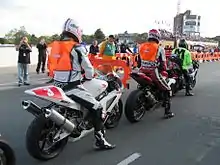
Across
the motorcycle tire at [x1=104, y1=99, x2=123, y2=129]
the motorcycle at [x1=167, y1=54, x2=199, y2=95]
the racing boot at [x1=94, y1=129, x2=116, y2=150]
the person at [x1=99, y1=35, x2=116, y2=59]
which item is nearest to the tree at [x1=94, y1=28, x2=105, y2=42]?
the person at [x1=99, y1=35, x2=116, y2=59]

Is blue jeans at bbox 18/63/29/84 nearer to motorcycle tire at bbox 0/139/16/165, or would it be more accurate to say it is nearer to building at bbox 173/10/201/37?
motorcycle tire at bbox 0/139/16/165

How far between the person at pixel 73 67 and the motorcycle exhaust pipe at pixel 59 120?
1.22ft

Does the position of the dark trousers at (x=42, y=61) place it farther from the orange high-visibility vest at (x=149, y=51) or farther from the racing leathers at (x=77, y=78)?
the racing leathers at (x=77, y=78)

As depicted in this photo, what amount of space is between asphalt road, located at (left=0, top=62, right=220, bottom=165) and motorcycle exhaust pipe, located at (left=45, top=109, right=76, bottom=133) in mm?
474

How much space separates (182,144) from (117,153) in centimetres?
125

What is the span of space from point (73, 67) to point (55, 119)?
2.70 ft

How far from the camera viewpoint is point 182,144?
575 centimetres

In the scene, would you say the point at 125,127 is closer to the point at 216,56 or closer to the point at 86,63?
the point at 86,63

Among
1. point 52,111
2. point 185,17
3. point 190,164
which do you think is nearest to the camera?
point 52,111

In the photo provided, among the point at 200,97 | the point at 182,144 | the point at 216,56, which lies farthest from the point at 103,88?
the point at 216,56

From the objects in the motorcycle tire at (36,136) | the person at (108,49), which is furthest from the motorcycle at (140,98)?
the person at (108,49)

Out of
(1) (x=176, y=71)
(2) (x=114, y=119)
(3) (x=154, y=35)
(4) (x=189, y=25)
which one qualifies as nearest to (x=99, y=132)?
(2) (x=114, y=119)

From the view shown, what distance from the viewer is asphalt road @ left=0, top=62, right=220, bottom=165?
4941 millimetres

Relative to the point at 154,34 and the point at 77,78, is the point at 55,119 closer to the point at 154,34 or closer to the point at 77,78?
the point at 77,78
